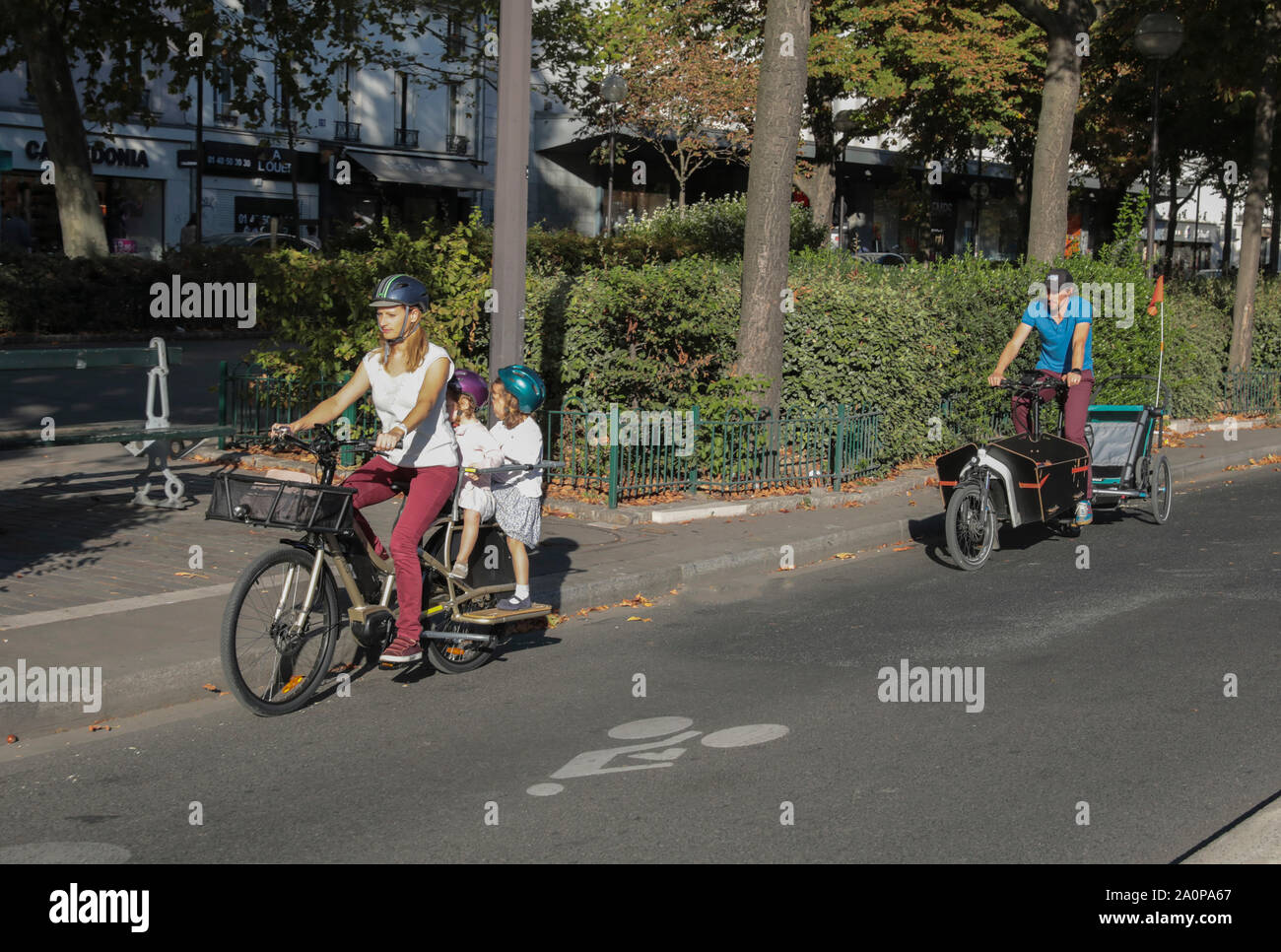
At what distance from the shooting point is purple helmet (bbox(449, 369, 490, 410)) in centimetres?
737

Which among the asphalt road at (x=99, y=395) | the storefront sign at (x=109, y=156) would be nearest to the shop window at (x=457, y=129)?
the storefront sign at (x=109, y=156)

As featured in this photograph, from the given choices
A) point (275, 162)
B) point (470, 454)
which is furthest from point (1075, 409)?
point (275, 162)

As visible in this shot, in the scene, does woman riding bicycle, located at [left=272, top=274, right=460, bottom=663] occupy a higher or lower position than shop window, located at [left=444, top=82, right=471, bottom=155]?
lower

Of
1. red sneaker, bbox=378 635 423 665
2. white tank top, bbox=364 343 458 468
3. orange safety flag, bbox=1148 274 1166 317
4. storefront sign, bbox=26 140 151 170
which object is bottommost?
red sneaker, bbox=378 635 423 665

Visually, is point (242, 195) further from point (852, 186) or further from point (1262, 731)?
point (1262, 731)

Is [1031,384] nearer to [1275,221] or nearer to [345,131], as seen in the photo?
[1275,221]

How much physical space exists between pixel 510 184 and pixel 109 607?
3888mm

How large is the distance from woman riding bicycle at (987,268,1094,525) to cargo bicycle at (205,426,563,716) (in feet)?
17.9

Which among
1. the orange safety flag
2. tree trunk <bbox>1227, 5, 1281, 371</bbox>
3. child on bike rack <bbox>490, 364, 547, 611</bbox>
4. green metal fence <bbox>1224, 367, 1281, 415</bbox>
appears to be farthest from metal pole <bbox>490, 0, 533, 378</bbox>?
tree trunk <bbox>1227, 5, 1281, 371</bbox>

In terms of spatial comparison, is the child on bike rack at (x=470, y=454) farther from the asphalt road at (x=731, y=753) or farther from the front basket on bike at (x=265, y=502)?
the front basket on bike at (x=265, y=502)

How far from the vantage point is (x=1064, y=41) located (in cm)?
1767

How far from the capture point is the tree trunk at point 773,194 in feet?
41.8

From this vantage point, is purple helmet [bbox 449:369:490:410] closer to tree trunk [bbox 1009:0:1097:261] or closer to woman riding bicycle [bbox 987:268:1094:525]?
woman riding bicycle [bbox 987:268:1094:525]

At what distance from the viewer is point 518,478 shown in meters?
7.54
